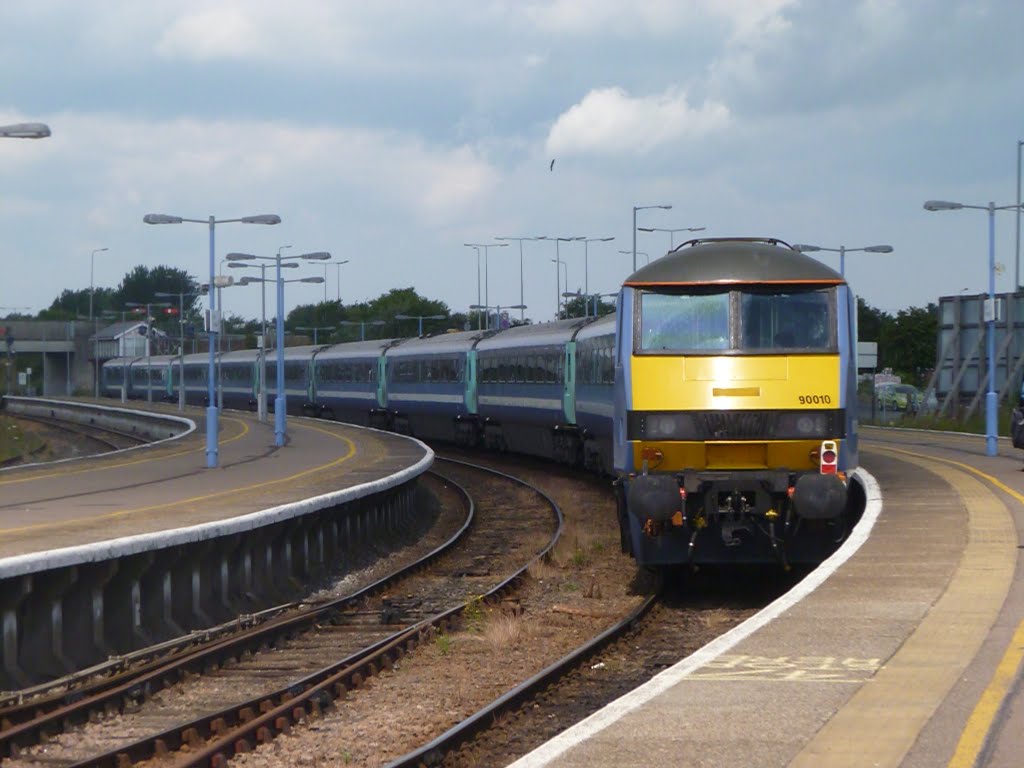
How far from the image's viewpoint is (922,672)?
32.0 ft

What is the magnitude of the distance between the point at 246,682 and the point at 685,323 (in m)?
6.13

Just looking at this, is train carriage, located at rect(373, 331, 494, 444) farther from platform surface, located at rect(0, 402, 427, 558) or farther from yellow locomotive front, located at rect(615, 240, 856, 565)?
yellow locomotive front, located at rect(615, 240, 856, 565)

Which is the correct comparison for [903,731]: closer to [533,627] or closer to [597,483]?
[533,627]

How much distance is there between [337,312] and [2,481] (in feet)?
→ 405

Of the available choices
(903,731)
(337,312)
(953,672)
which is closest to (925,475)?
(953,672)

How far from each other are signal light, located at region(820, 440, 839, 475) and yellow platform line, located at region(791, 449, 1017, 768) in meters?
1.54

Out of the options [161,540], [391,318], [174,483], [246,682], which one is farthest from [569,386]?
[391,318]

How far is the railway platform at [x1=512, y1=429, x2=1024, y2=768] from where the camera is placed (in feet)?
25.9

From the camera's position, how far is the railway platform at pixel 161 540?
558 inches

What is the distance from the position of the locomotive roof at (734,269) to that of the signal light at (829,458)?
184cm

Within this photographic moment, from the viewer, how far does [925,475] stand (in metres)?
24.8

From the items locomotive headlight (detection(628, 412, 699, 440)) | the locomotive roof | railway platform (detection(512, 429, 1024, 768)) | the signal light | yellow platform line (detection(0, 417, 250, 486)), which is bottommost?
yellow platform line (detection(0, 417, 250, 486))

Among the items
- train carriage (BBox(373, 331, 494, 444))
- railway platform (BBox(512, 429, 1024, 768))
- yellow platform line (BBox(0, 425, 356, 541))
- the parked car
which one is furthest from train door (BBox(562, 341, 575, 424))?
the parked car

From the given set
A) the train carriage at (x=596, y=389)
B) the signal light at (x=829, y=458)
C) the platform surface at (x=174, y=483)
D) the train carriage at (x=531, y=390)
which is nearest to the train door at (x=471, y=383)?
the train carriage at (x=531, y=390)
